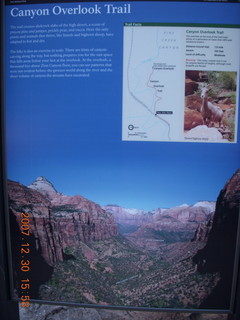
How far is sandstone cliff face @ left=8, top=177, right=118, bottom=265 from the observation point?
2262 millimetres

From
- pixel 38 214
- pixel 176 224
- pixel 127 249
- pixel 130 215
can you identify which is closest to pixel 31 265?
pixel 38 214

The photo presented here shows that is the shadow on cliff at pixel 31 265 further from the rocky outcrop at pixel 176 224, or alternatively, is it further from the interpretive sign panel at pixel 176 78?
the interpretive sign panel at pixel 176 78

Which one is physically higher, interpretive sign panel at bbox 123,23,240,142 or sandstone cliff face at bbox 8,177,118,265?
interpretive sign panel at bbox 123,23,240,142

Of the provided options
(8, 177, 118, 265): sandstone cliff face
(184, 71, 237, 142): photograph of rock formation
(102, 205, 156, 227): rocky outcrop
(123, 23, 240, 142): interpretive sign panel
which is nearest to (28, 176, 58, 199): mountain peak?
(8, 177, 118, 265): sandstone cliff face

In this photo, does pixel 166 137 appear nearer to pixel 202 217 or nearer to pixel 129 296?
pixel 202 217

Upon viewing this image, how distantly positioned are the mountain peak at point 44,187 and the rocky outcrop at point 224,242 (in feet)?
4.54

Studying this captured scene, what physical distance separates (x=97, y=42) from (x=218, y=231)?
190 centimetres

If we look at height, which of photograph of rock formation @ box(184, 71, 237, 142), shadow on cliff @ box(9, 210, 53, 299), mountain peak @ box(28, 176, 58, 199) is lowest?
shadow on cliff @ box(9, 210, 53, 299)

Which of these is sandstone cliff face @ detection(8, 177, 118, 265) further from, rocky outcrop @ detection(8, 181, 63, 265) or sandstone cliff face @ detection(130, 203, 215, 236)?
sandstone cliff face @ detection(130, 203, 215, 236)

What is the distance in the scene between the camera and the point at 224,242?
2.22 metres

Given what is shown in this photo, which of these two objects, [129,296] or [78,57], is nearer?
[78,57]

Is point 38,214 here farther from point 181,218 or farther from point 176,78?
point 176,78

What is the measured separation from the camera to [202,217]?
2.21 m

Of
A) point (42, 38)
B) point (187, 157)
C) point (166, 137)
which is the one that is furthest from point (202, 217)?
point (42, 38)
